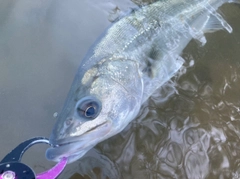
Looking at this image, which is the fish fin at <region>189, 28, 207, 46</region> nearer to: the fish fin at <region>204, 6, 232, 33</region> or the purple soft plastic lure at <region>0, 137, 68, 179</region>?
the fish fin at <region>204, 6, 232, 33</region>

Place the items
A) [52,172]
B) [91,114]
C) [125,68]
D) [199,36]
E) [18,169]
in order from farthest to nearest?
[199,36], [125,68], [91,114], [52,172], [18,169]

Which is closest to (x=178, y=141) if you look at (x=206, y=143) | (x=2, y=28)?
(x=206, y=143)

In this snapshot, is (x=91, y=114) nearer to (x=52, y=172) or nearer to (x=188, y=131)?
(x=52, y=172)

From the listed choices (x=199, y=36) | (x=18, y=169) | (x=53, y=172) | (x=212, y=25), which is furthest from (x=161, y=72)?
(x=18, y=169)

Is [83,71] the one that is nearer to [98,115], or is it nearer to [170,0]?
[98,115]

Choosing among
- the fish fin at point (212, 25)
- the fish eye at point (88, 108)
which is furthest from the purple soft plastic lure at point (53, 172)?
the fish fin at point (212, 25)

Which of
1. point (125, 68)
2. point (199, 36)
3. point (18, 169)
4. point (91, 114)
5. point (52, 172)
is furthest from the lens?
point (199, 36)

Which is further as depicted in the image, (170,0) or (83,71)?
(170,0)
